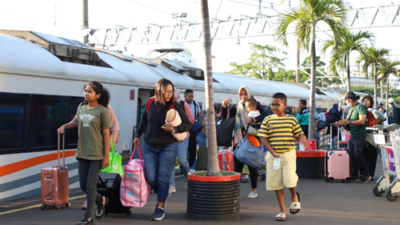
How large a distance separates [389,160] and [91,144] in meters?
4.97

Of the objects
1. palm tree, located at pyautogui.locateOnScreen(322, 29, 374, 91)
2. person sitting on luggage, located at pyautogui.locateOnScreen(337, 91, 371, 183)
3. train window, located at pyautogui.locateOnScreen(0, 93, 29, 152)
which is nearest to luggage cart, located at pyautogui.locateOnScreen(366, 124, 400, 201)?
person sitting on luggage, located at pyautogui.locateOnScreen(337, 91, 371, 183)

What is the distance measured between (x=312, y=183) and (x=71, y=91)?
5084 mm

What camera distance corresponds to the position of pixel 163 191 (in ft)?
20.3

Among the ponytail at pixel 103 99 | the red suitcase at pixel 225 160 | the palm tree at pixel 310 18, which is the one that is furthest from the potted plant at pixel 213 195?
the palm tree at pixel 310 18

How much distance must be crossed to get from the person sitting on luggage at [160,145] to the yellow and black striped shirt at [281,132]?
104 centimetres

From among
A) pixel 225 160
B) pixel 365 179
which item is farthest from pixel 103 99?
pixel 365 179

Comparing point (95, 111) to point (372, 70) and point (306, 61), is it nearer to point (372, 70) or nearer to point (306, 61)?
point (372, 70)

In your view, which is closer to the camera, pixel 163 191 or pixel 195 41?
pixel 163 191

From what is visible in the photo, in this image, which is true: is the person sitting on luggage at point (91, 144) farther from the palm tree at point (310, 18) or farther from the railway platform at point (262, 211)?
the palm tree at point (310, 18)

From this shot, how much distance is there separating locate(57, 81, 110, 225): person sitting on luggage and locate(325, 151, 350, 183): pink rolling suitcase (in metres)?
5.80

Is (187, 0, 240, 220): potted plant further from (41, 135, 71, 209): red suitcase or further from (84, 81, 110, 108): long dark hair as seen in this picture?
(41, 135, 71, 209): red suitcase

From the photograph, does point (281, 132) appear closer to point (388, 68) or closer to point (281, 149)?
point (281, 149)

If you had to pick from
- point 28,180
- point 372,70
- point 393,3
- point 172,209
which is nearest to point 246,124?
point 172,209

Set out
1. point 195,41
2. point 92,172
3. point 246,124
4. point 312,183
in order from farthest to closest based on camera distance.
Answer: point 195,41 → point 312,183 → point 246,124 → point 92,172
